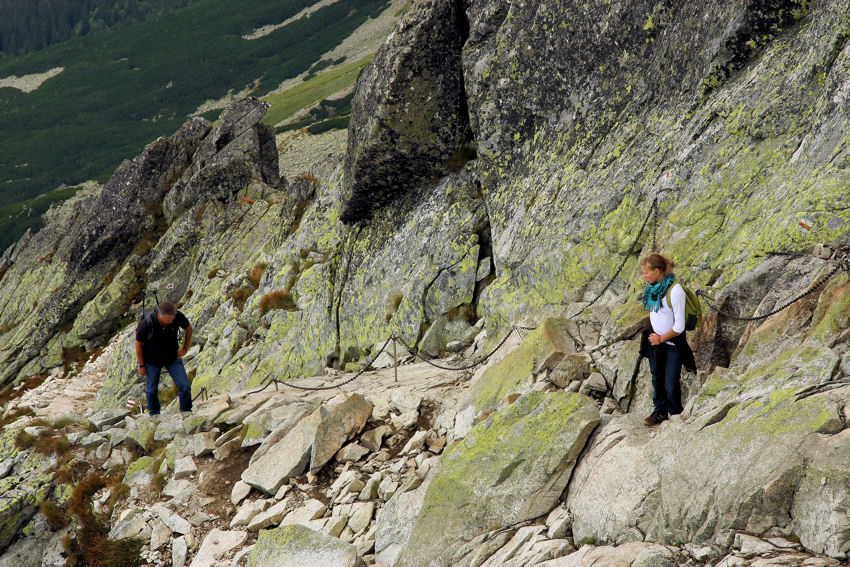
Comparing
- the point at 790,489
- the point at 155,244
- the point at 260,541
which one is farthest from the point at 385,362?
the point at 155,244

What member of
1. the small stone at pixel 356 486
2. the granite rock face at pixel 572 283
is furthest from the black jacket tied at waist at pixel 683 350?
the small stone at pixel 356 486

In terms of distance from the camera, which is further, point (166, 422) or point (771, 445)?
point (166, 422)

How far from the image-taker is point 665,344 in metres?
8.41

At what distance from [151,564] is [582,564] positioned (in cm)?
798

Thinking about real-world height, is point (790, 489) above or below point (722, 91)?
below

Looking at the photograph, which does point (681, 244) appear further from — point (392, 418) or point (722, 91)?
point (392, 418)

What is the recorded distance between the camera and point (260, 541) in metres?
8.88

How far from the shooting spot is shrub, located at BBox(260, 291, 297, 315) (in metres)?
24.9

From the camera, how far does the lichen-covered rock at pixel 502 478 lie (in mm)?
7754

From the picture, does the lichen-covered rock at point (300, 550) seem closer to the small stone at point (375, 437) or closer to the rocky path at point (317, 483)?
the rocky path at point (317, 483)

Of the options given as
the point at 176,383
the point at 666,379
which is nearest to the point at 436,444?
the point at 666,379

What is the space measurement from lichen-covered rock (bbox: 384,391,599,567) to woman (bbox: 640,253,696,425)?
952 millimetres

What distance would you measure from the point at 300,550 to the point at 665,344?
6.09m

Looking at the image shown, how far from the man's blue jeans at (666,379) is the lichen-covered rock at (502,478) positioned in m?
0.91
